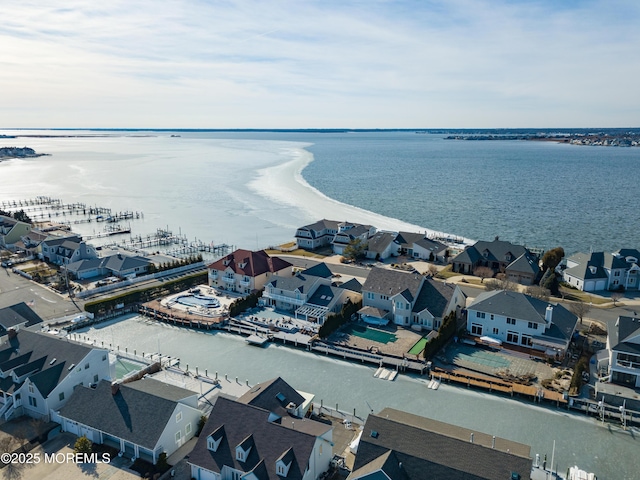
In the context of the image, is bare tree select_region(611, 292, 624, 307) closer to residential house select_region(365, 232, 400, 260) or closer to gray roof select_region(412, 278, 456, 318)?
gray roof select_region(412, 278, 456, 318)

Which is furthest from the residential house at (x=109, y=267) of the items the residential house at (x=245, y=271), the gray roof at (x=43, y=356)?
the gray roof at (x=43, y=356)

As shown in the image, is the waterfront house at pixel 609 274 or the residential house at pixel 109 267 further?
the residential house at pixel 109 267

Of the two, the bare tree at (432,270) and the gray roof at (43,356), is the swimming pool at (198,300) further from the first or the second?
the bare tree at (432,270)

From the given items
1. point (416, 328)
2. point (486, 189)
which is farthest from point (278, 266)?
point (486, 189)

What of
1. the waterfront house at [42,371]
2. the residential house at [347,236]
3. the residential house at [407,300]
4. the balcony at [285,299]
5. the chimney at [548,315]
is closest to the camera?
the waterfront house at [42,371]

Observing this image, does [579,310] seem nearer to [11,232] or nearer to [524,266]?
[524,266]

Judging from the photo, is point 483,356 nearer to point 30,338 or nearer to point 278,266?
point 278,266
